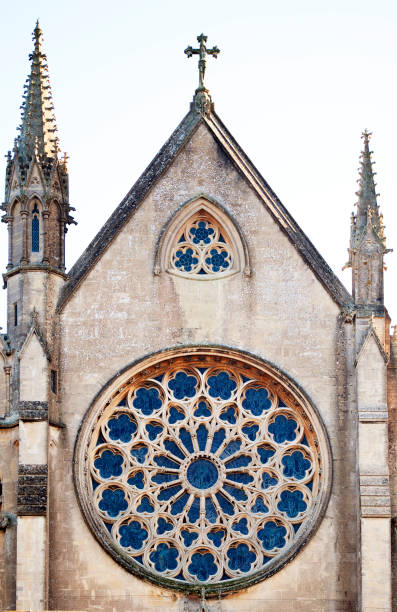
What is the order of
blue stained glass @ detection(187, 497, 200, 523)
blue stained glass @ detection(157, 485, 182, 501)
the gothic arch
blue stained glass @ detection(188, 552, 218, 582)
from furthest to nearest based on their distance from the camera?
the gothic arch → blue stained glass @ detection(157, 485, 182, 501) → blue stained glass @ detection(187, 497, 200, 523) → blue stained glass @ detection(188, 552, 218, 582)

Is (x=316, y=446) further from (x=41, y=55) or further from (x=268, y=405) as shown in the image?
(x=41, y=55)

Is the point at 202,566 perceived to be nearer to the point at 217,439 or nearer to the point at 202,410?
the point at 217,439

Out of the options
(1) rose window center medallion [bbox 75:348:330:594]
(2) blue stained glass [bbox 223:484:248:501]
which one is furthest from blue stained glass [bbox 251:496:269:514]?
(2) blue stained glass [bbox 223:484:248:501]

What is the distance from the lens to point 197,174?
33219mm

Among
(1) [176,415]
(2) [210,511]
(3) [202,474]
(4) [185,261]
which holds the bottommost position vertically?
(2) [210,511]

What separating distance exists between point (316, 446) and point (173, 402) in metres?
2.73

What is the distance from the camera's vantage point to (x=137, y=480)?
104ft

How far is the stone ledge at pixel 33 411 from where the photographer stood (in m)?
30.8

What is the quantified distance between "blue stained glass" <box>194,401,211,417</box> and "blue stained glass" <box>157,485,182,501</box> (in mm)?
1411

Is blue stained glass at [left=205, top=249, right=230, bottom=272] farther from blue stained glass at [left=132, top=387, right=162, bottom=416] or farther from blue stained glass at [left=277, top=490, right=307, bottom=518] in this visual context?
A: blue stained glass at [left=277, top=490, right=307, bottom=518]

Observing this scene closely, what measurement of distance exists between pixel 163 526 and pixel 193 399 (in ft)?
7.91

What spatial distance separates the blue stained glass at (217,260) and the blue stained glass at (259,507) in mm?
4454

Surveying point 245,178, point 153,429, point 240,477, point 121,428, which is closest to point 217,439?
point 240,477

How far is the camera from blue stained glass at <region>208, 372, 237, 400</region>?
32.2 m
